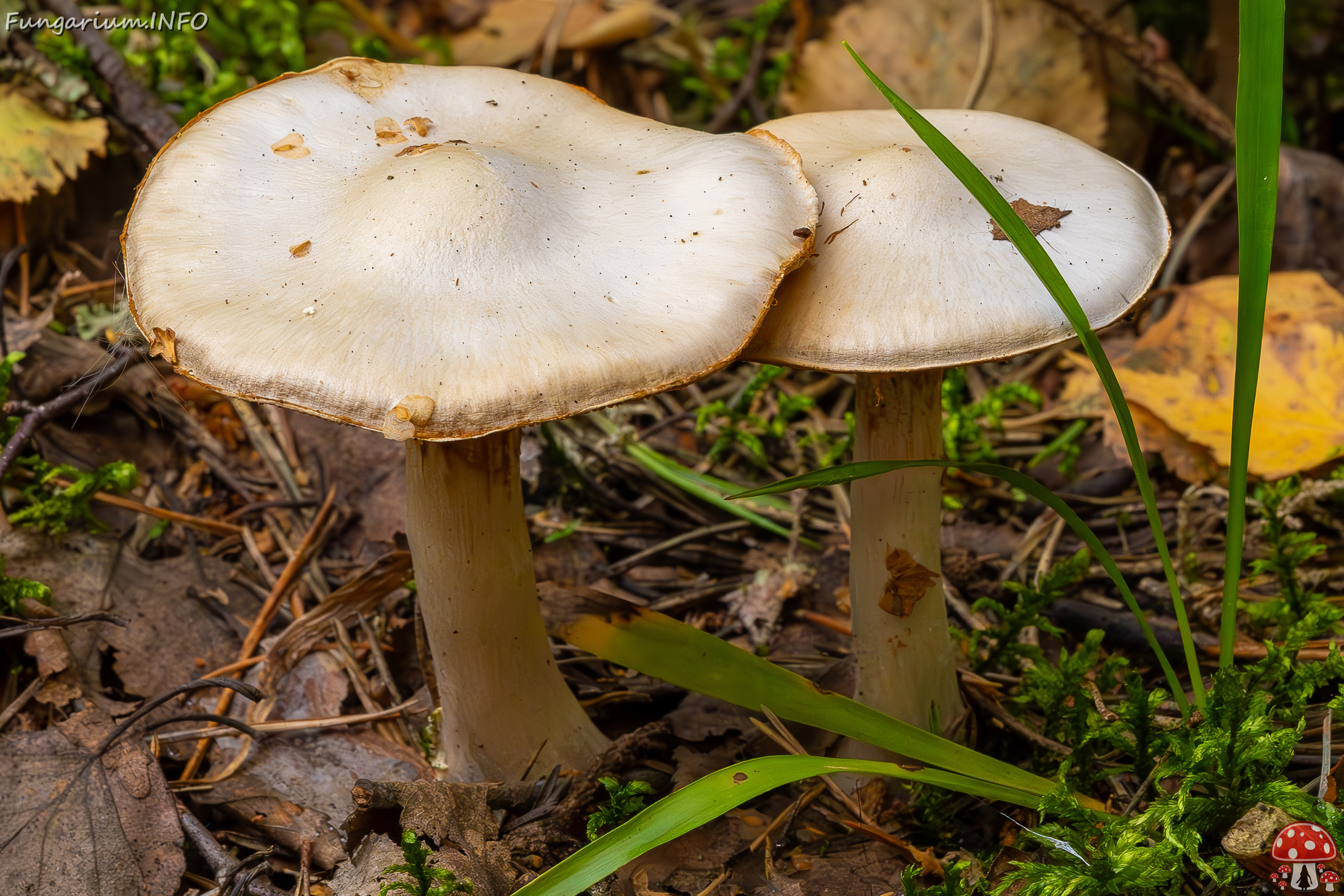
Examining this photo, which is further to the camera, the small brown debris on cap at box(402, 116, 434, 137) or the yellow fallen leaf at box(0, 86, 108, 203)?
the yellow fallen leaf at box(0, 86, 108, 203)

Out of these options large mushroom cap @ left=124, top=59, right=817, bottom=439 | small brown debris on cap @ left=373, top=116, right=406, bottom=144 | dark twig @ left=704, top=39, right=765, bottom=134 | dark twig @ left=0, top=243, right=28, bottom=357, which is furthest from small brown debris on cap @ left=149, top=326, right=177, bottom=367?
dark twig @ left=704, top=39, right=765, bottom=134

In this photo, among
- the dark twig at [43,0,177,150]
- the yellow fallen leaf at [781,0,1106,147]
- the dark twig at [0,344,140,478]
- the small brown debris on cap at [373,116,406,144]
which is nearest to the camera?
the small brown debris on cap at [373,116,406,144]

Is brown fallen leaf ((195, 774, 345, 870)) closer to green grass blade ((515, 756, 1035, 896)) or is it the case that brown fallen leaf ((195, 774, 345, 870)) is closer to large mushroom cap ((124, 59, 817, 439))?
green grass blade ((515, 756, 1035, 896))

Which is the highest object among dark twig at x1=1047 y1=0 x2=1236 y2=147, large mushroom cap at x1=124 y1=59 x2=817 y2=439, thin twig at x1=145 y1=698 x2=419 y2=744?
dark twig at x1=1047 y1=0 x2=1236 y2=147

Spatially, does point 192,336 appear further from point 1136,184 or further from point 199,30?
point 199,30

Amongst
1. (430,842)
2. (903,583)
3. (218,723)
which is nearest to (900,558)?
(903,583)

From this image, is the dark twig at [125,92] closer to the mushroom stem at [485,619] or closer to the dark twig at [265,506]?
the dark twig at [265,506]
